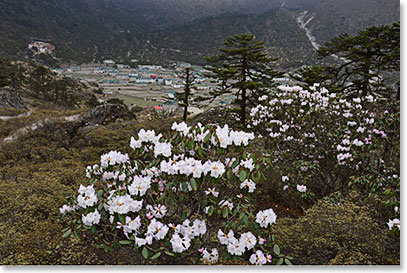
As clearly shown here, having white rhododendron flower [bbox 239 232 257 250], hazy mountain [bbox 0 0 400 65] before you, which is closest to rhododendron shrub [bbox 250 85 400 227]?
white rhododendron flower [bbox 239 232 257 250]

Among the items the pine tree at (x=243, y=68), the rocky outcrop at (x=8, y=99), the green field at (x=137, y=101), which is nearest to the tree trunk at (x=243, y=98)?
the pine tree at (x=243, y=68)

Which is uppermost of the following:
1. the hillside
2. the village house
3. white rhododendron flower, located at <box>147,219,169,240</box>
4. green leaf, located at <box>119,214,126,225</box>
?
the village house

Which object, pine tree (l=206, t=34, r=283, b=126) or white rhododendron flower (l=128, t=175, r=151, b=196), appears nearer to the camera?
white rhododendron flower (l=128, t=175, r=151, b=196)

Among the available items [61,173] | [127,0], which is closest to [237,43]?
[61,173]

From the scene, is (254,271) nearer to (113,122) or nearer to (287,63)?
(113,122)

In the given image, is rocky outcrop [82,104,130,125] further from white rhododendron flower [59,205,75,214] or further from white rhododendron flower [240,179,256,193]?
white rhododendron flower [240,179,256,193]
